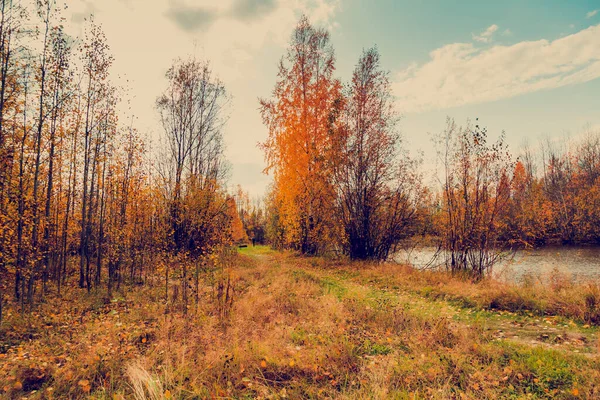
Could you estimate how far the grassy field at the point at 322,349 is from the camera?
396 cm

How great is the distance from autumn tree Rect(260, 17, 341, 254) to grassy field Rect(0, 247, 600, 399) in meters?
9.05

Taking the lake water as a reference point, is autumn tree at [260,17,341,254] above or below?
above

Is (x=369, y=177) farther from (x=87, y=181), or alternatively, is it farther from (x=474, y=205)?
(x=87, y=181)

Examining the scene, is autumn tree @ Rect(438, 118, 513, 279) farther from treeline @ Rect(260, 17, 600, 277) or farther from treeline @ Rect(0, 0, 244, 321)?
treeline @ Rect(0, 0, 244, 321)

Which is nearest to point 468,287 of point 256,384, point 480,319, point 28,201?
point 480,319

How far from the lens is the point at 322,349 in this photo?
192 inches

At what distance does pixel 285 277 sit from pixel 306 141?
336 inches

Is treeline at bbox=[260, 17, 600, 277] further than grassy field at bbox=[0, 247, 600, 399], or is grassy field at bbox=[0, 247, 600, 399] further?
treeline at bbox=[260, 17, 600, 277]

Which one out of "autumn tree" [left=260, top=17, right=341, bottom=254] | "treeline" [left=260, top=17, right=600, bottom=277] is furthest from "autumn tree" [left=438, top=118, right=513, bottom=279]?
"autumn tree" [left=260, top=17, right=341, bottom=254]

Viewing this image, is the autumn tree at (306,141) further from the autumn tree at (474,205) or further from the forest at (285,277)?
the autumn tree at (474,205)

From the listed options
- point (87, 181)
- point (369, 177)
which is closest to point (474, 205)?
point (369, 177)

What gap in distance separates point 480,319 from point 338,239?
10271 millimetres

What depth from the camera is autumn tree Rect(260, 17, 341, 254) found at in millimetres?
16938

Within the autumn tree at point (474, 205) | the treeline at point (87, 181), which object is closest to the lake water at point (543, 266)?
the autumn tree at point (474, 205)
